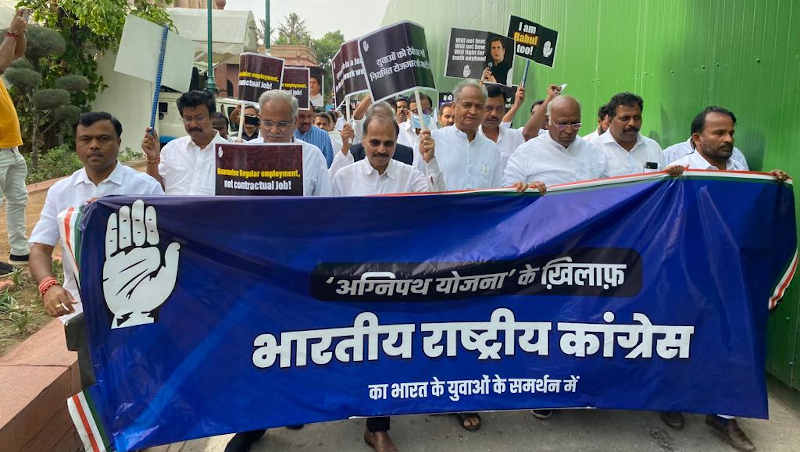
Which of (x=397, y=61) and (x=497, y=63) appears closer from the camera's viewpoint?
(x=397, y=61)

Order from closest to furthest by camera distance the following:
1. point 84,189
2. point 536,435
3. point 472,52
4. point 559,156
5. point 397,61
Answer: point 84,189, point 536,435, point 559,156, point 397,61, point 472,52

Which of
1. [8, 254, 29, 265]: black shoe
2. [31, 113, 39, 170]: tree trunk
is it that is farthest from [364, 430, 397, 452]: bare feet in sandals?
[31, 113, 39, 170]: tree trunk

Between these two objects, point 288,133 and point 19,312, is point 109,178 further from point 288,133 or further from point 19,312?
point 19,312

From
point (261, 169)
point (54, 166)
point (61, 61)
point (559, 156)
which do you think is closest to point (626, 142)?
point (559, 156)

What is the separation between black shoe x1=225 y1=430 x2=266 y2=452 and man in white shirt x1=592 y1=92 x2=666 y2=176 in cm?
304

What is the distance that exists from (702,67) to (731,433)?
2940 millimetres

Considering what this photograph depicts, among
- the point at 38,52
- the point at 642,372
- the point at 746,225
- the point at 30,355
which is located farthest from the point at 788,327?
the point at 38,52

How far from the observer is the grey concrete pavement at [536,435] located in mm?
3633

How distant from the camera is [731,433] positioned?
3.63 m

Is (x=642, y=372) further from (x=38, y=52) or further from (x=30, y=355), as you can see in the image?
(x=38, y=52)

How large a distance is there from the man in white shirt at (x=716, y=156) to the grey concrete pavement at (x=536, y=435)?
6cm

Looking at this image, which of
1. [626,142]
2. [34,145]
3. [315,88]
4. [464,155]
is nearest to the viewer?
[464,155]

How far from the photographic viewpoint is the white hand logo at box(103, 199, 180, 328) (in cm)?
307

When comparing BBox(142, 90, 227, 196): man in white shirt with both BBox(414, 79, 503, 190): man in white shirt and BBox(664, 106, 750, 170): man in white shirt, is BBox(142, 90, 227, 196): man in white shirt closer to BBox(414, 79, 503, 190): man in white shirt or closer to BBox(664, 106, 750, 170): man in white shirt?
BBox(414, 79, 503, 190): man in white shirt
